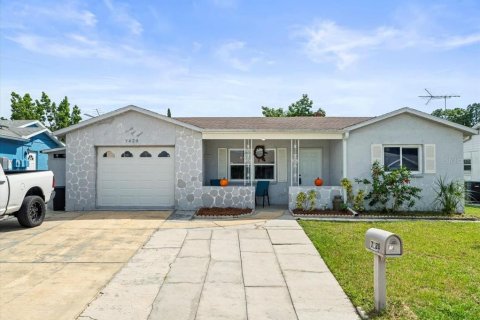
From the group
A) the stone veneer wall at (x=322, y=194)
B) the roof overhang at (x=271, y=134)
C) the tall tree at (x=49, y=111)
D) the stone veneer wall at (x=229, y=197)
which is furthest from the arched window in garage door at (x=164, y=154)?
the tall tree at (x=49, y=111)

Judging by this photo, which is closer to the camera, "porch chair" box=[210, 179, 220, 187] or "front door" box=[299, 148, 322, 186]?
"porch chair" box=[210, 179, 220, 187]

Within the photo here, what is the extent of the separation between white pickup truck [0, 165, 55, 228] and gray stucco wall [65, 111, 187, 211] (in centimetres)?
243

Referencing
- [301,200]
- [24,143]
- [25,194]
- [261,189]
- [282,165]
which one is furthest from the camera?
[24,143]

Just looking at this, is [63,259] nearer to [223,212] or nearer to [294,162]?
[223,212]

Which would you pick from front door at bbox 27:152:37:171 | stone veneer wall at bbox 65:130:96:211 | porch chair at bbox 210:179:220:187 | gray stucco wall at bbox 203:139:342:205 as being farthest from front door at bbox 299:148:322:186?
front door at bbox 27:152:37:171

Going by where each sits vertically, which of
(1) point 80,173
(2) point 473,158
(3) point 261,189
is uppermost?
(2) point 473,158

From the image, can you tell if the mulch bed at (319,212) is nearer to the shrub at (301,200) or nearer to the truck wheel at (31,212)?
the shrub at (301,200)

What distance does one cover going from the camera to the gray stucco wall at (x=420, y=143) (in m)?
13.0

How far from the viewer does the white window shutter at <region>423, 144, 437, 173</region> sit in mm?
12953

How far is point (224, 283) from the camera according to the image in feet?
17.9

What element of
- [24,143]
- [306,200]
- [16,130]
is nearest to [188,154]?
[306,200]

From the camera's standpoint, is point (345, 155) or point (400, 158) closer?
point (345, 155)

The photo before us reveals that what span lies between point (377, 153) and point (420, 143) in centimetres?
155

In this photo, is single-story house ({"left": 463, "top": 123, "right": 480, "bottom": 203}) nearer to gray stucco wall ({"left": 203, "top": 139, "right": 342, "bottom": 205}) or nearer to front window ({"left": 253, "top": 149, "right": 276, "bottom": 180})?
gray stucco wall ({"left": 203, "top": 139, "right": 342, "bottom": 205})
